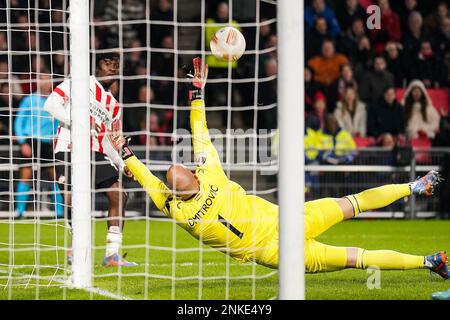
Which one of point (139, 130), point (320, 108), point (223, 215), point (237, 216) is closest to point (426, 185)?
point (237, 216)

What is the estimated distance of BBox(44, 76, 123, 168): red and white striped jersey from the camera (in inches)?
361

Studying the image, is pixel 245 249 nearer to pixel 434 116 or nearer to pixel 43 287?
pixel 43 287

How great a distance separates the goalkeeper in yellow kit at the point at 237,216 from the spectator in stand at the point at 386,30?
950 cm

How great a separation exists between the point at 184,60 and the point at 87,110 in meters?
8.33

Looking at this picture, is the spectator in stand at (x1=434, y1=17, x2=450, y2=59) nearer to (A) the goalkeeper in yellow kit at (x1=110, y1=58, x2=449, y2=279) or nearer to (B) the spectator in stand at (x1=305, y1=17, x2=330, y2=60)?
(B) the spectator in stand at (x1=305, y1=17, x2=330, y2=60)

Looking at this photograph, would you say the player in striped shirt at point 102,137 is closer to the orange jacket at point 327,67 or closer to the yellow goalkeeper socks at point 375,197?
the yellow goalkeeper socks at point 375,197

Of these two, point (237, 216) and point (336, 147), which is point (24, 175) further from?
point (237, 216)

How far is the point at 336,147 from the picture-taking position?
1563 cm

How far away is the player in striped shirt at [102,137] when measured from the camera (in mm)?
9219

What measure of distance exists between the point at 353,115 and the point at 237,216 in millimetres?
8870

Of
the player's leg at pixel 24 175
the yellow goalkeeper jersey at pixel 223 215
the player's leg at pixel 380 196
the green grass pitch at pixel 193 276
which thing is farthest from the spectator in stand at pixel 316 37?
the yellow goalkeeper jersey at pixel 223 215
